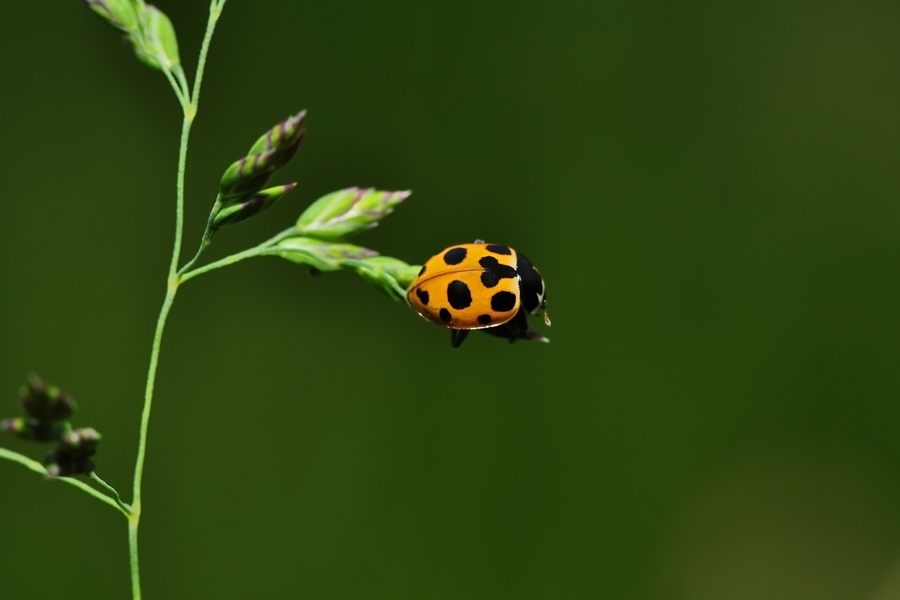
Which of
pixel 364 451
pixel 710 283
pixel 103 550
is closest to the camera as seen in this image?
pixel 103 550

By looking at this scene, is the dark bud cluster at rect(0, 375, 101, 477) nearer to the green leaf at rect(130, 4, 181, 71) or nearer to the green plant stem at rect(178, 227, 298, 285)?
the green plant stem at rect(178, 227, 298, 285)

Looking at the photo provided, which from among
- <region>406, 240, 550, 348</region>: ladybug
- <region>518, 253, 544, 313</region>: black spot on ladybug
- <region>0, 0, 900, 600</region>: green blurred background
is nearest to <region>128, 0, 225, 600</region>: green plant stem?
<region>406, 240, 550, 348</region>: ladybug

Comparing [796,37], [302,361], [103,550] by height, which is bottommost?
[103,550]

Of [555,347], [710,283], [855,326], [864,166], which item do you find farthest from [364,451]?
[864,166]

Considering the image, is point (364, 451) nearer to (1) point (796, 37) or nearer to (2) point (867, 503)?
(2) point (867, 503)

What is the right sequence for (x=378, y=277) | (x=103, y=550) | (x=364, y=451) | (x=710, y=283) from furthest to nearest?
(x=710, y=283)
(x=364, y=451)
(x=103, y=550)
(x=378, y=277)

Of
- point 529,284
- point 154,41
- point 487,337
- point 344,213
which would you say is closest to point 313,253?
point 344,213
